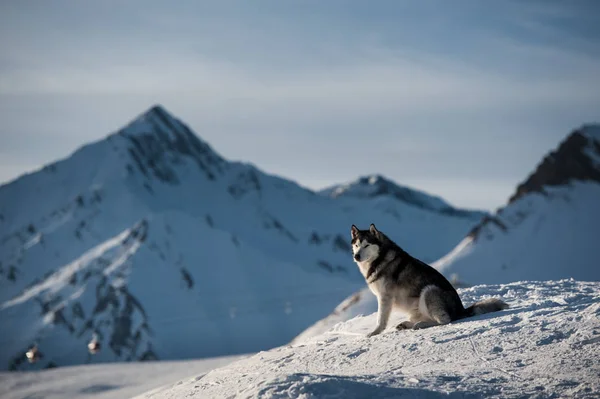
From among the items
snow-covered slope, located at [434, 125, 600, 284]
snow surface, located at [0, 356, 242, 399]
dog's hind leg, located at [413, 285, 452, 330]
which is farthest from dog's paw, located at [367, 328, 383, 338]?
snow-covered slope, located at [434, 125, 600, 284]

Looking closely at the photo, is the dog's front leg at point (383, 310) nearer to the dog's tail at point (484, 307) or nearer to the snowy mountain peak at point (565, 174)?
the dog's tail at point (484, 307)

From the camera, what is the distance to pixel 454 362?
500 inches

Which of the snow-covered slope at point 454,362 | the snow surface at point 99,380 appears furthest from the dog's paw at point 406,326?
the snow surface at point 99,380

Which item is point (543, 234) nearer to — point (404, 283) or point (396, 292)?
point (396, 292)

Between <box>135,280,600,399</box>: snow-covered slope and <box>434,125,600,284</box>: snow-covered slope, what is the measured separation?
447ft

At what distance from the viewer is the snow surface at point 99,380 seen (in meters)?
48.4

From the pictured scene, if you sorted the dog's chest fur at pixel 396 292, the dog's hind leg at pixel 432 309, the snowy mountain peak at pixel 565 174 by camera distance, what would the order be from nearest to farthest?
the dog's hind leg at pixel 432 309 < the dog's chest fur at pixel 396 292 < the snowy mountain peak at pixel 565 174

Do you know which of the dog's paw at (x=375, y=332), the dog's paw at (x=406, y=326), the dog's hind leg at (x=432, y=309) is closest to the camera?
the dog's hind leg at (x=432, y=309)

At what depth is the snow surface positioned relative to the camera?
1905 inches

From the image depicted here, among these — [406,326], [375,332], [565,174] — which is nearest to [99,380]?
[375,332]

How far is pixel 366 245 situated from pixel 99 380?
40.9 metres

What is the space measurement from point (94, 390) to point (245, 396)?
1617 inches

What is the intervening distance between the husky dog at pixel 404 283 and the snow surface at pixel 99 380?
115 ft

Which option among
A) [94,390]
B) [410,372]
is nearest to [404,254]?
[410,372]
